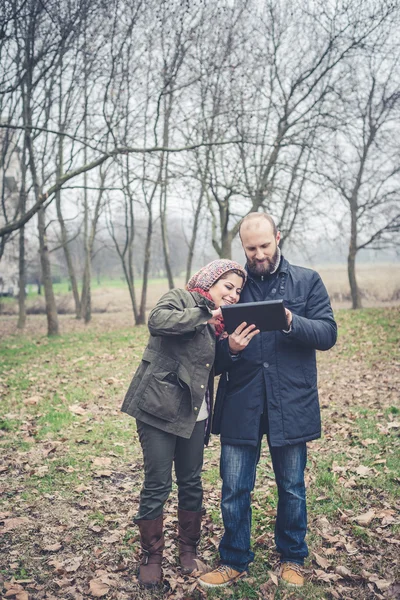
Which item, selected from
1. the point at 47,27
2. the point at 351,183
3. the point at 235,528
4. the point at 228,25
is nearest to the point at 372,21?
the point at 228,25

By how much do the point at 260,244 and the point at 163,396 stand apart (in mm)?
1123

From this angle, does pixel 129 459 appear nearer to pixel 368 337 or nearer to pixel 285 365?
pixel 285 365

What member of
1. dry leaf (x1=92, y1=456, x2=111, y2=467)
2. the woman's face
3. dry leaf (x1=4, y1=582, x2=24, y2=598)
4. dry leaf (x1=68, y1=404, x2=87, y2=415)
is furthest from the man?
dry leaf (x1=68, y1=404, x2=87, y2=415)

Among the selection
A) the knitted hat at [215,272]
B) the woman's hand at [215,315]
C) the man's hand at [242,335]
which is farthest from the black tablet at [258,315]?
the knitted hat at [215,272]

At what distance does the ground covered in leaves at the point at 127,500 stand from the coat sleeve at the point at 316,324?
161cm

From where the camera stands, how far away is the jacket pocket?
3057 millimetres

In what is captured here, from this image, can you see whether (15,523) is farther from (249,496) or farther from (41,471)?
(249,496)

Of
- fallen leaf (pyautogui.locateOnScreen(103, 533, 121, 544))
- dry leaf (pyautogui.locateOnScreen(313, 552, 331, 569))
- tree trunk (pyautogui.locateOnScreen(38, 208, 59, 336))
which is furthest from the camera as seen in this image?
tree trunk (pyautogui.locateOnScreen(38, 208, 59, 336))

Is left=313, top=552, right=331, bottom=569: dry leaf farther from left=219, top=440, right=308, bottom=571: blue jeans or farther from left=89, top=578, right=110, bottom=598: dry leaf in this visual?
left=89, top=578, right=110, bottom=598: dry leaf

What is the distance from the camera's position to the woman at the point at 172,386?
10.0 ft

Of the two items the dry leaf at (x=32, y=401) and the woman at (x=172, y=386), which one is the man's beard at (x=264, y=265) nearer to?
the woman at (x=172, y=386)

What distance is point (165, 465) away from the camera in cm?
315

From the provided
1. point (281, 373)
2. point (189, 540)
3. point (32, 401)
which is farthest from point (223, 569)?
point (32, 401)

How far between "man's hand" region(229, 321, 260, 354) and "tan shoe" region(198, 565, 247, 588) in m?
1.50
